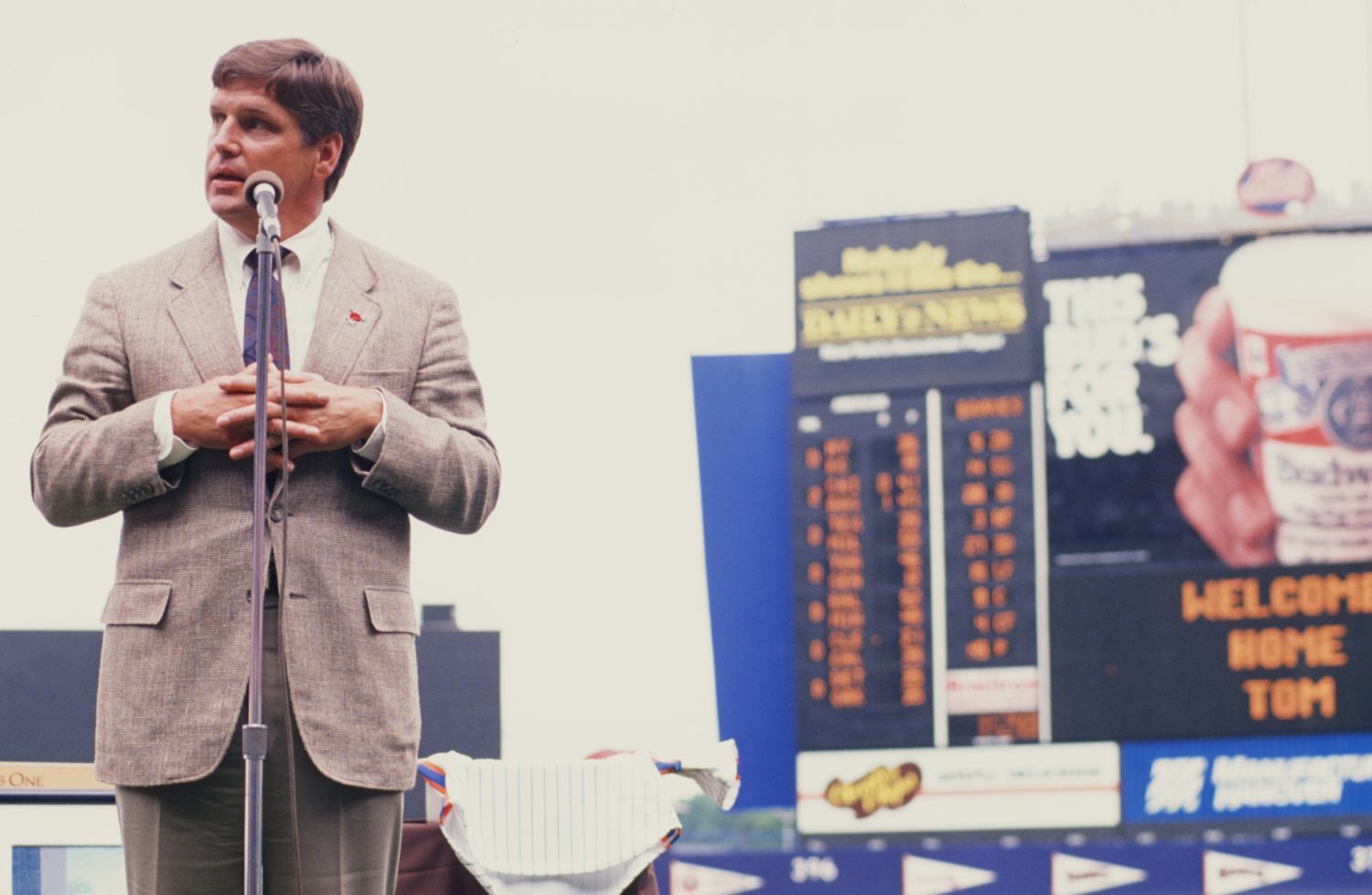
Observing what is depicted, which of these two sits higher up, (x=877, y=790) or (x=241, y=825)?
(x=241, y=825)

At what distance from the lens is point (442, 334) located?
1480 mm

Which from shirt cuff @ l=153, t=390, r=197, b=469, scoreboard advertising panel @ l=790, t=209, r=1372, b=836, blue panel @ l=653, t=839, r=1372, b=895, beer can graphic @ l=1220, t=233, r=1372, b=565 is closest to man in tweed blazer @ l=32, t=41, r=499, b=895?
shirt cuff @ l=153, t=390, r=197, b=469

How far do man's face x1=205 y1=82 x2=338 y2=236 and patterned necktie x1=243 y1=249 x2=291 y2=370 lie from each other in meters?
0.05

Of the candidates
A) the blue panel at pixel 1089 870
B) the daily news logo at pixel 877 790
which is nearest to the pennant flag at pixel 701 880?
the blue panel at pixel 1089 870

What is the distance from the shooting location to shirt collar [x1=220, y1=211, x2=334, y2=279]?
1.44m

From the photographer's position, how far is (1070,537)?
3.20 m

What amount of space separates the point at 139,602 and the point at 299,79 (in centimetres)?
52

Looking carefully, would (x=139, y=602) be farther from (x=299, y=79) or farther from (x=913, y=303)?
(x=913, y=303)

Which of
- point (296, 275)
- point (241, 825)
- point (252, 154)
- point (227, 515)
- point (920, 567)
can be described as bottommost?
point (241, 825)

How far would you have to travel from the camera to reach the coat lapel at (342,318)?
54.8 inches

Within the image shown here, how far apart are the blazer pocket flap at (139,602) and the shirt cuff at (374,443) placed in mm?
204

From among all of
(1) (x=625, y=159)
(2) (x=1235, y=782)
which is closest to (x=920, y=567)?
(2) (x=1235, y=782)

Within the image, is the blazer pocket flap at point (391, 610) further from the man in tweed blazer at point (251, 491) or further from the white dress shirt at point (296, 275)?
the white dress shirt at point (296, 275)

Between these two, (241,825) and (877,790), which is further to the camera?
(877,790)
